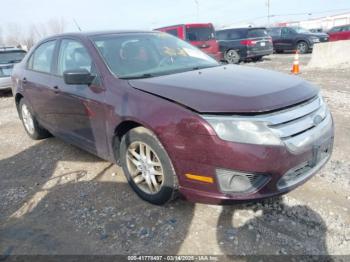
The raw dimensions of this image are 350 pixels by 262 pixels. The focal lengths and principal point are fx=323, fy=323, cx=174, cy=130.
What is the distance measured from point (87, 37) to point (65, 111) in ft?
3.02

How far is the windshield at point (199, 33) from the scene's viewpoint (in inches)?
482

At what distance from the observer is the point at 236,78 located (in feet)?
9.70

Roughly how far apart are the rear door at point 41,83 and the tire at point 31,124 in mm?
244

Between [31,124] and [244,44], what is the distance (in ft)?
36.9

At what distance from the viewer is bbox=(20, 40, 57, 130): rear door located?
418 centimetres

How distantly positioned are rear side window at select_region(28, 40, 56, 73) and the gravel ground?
143 cm

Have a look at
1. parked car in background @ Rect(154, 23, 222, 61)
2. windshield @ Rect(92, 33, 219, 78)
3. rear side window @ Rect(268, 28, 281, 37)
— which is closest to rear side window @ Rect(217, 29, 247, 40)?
parked car in background @ Rect(154, 23, 222, 61)

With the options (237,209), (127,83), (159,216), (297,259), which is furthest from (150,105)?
(297,259)

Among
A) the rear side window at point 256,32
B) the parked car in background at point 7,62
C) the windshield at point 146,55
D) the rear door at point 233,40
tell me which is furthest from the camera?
the rear side window at point 256,32

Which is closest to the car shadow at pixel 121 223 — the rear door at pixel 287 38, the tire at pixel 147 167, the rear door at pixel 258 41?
the tire at pixel 147 167

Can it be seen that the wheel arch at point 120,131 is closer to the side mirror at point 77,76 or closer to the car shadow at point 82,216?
the car shadow at point 82,216

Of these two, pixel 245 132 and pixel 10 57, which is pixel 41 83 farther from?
pixel 10 57

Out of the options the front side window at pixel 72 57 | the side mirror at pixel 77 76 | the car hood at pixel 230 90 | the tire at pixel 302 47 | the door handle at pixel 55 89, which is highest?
the front side window at pixel 72 57

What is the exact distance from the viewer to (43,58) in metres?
4.45
